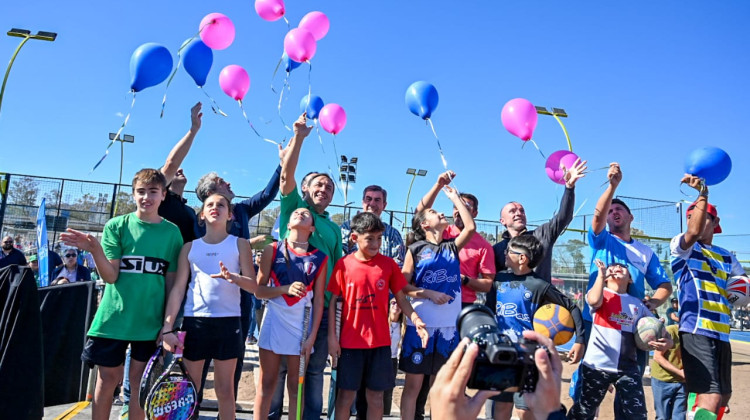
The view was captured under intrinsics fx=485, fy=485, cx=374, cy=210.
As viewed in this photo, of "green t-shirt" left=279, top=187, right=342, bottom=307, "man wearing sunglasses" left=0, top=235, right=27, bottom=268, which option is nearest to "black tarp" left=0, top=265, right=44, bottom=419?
"green t-shirt" left=279, top=187, right=342, bottom=307

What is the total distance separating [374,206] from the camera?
4.27 metres

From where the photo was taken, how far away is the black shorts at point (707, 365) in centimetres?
351

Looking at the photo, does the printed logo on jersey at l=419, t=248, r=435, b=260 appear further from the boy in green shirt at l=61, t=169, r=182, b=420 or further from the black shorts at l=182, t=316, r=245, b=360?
the boy in green shirt at l=61, t=169, r=182, b=420

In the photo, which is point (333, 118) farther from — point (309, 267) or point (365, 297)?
point (365, 297)

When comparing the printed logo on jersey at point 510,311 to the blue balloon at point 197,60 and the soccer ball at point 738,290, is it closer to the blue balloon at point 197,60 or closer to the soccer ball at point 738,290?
the soccer ball at point 738,290

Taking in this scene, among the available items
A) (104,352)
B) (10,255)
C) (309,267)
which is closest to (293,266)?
(309,267)

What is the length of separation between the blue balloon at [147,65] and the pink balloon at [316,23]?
6.38 feet

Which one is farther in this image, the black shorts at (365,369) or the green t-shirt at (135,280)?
the black shorts at (365,369)

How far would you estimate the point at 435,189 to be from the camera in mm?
4215

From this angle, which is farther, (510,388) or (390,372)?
(390,372)

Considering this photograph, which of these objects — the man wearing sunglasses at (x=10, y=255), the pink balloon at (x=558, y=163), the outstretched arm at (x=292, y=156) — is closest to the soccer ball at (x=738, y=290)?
the pink balloon at (x=558, y=163)

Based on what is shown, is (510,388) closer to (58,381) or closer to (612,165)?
(612,165)

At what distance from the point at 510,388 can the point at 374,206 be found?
3032 millimetres

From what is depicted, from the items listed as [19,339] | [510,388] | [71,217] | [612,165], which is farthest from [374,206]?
[71,217]
